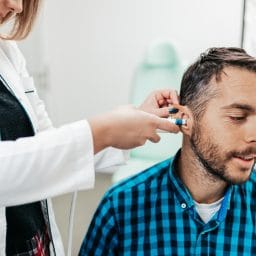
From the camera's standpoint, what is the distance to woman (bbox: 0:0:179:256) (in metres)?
0.73

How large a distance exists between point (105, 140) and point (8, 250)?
399mm

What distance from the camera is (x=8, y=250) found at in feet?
3.19

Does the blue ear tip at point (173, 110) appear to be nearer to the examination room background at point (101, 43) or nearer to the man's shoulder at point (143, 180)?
the man's shoulder at point (143, 180)

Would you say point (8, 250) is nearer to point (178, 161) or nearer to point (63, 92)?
point (178, 161)

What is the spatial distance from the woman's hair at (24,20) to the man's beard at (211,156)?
1.76 ft

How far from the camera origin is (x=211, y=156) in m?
1.12

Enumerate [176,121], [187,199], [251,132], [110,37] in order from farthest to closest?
1. [110,37]
2. [187,199]
3. [251,132]
4. [176,121]

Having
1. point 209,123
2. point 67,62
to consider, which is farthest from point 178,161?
point 67,62

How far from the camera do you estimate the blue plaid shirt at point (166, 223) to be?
116 centimetres

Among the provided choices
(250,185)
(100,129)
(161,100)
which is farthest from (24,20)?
(250,185)

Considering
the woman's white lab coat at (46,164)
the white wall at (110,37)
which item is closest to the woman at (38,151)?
the woman's white lab coat at (46,164)

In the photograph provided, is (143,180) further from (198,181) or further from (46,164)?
(46,164)

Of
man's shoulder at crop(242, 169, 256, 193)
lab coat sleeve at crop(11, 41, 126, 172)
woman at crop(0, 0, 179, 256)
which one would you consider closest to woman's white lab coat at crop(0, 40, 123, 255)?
woman at crop(0, 0, 179, 256)

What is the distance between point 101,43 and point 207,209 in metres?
1.76
